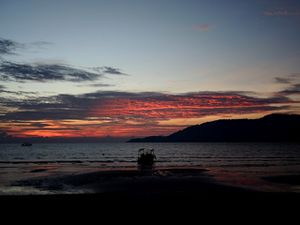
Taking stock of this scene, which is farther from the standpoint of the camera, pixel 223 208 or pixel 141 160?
pixel 141 160

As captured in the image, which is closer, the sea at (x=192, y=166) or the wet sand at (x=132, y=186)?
the wet sand at (x=132, y=186)

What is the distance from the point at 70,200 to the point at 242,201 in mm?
11013

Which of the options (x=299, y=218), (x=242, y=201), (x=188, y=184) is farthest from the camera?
(x=188, y=184)

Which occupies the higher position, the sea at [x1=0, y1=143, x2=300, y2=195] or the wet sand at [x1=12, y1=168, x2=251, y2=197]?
the wet sand at [x1=12, y1=168, x2=251, y2=197]

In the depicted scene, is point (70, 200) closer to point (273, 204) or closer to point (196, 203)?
point (196, 203)

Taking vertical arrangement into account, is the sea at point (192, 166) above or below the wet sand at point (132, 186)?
below

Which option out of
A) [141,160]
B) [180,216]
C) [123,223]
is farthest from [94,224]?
[141,160]

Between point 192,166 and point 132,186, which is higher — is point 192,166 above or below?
below

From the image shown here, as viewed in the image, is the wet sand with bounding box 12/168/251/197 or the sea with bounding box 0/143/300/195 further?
Answer: the sea with bounding box 0/143/300/195

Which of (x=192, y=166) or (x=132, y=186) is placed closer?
(x=132, y=186)

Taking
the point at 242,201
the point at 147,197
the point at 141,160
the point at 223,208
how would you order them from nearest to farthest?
the point at 223,208 < the point at 242,201 < the point at 147,197 < the point at 141,160

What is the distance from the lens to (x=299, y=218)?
14234 millimetres

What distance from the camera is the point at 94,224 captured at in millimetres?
13453

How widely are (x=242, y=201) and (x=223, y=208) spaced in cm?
314
